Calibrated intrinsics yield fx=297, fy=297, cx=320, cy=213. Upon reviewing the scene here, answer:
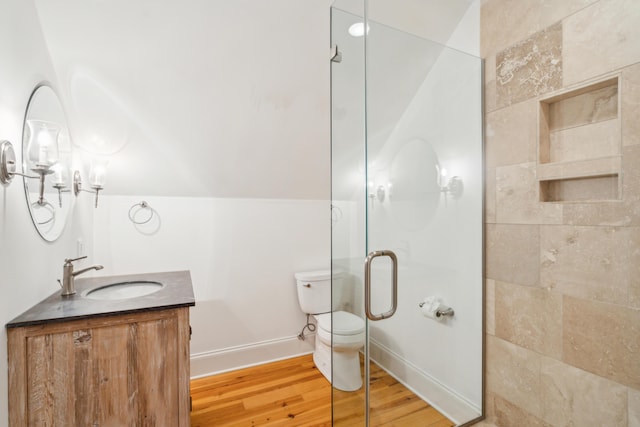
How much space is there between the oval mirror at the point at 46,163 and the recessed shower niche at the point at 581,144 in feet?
7.03

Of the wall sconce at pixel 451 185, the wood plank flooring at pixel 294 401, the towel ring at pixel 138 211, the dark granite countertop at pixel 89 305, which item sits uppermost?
the wall sconce at pixel 451 185

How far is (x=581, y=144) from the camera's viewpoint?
1.20 m

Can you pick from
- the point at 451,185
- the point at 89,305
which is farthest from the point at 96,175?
the point at 451,185

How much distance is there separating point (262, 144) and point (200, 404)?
72.2 inches

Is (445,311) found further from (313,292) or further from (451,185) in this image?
(313,292)

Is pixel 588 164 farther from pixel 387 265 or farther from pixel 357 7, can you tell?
pixel 357 7

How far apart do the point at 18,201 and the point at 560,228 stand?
2262 mm

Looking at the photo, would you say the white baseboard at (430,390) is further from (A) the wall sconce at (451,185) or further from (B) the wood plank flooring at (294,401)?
(A) the wall sconce at (451,185)

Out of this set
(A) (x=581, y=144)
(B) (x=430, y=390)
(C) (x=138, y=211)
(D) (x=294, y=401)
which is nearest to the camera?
(A) (x=581, y=144)

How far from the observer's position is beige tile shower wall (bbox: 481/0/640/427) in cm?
108

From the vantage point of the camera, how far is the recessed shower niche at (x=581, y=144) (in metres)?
1.11

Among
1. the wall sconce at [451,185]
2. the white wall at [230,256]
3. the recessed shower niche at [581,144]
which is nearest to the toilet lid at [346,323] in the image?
the wall sconce at [451,185]

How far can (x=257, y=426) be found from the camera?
5.76 feet

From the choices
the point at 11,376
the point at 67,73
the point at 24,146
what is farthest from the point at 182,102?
the point at 11,376
